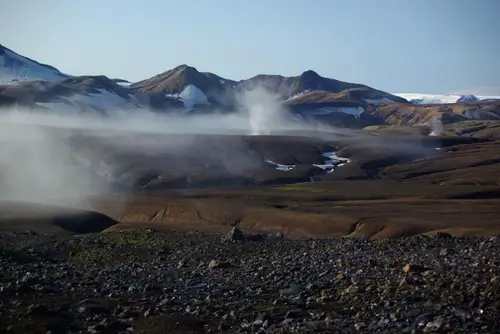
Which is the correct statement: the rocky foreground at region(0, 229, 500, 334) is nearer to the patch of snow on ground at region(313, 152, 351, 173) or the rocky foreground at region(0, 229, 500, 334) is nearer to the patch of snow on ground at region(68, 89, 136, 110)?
the patch of snow on ground at region(313, 152, 351, 173)

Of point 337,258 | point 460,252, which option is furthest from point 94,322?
point 460,252

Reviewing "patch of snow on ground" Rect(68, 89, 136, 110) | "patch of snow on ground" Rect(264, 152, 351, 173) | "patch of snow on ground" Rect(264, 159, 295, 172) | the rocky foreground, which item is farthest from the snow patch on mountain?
the rocky foreground

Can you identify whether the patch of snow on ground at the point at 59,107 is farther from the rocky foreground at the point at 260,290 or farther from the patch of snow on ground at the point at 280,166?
the rocky foreground at the point at 260,290

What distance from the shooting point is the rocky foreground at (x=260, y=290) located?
12.5m

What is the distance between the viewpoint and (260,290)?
15680 millimetres

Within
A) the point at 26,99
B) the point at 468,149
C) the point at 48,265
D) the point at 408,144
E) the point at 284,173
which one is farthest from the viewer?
the point at 26,99

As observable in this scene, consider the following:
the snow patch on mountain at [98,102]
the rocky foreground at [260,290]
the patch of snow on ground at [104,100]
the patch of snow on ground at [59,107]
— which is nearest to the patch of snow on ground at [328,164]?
the patch of snow on ground at [59,107]

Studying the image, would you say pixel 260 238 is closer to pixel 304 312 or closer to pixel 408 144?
pixel 304 312

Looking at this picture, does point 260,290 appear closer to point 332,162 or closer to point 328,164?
point 328,164

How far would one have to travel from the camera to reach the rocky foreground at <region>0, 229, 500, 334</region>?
12.5 m

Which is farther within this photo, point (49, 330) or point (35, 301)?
point (35, 301)

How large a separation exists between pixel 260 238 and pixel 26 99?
140891 millimetres

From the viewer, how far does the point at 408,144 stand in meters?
138

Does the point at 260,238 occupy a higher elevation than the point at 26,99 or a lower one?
lower
